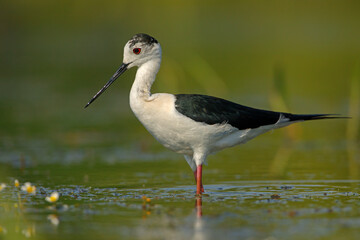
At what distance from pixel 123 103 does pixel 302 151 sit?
5.95 metres

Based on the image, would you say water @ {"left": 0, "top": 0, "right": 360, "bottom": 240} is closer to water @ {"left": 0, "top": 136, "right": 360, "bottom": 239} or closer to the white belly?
water @ {"left": 0, "top": 136, "right": 360, "bottom": 239}

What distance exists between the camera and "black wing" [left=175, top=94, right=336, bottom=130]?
27.9 feet

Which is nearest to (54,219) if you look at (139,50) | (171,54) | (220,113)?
(220,113)

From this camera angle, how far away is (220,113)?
8.70 metres

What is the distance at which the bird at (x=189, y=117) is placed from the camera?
8469 mm

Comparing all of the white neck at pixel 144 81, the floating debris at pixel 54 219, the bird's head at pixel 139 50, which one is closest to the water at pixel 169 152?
the floating debris at pixel 54 219

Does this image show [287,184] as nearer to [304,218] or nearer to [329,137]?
[304,218]

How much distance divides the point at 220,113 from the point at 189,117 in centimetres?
43

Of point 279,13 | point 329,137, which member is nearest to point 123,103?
point 329,137

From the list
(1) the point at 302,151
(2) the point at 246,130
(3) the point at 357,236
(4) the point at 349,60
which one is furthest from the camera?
(4) the point at 349,60

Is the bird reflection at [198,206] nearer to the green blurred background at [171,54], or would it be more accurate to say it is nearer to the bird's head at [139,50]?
the bird's head at [139,50]

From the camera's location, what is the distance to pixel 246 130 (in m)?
8.92

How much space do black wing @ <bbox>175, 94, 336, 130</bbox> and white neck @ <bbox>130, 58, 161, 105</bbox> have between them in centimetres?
38

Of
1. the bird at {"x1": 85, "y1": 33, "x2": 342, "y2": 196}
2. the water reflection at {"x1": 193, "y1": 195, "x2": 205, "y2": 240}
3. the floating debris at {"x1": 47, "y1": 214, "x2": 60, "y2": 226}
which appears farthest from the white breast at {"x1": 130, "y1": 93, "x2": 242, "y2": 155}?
the floating debris at {"x1": 47, "y1": 214, "x2": 60, "y2": 226}
